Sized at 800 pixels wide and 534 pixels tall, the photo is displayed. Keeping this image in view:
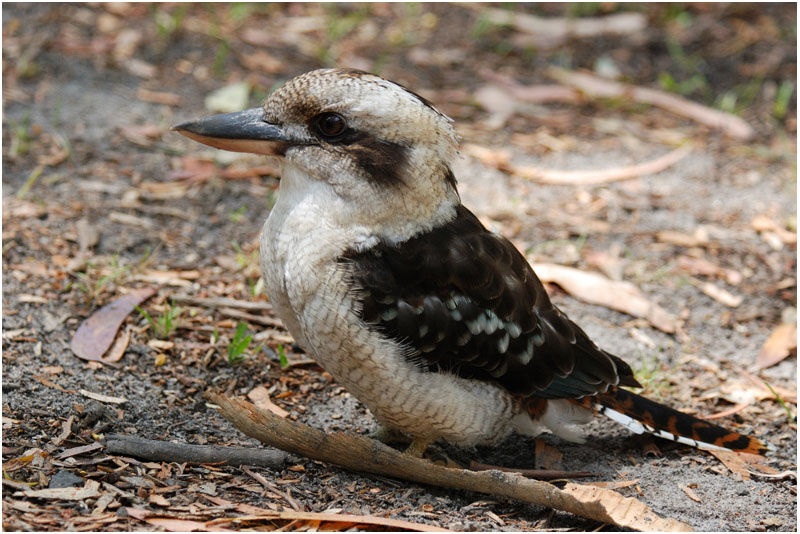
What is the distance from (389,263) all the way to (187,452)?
3.59ft

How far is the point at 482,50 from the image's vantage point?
334 inches

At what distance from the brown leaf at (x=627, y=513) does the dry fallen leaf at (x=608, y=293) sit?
5.86 ft

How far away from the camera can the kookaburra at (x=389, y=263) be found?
3580mm

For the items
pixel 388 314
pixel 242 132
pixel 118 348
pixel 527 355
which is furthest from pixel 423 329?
pixel 118 348

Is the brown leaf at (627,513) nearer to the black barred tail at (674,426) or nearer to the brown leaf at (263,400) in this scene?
the black barred tail at (674,426)

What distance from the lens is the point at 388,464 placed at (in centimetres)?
363

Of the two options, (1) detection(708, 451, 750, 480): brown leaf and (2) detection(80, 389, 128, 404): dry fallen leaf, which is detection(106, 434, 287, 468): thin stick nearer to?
(2) detection(80, 389, 128, 404): dry fallen leaf

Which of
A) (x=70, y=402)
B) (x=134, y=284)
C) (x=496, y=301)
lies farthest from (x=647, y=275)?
(x=70, y=402)

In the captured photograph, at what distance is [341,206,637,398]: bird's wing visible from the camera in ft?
11.9

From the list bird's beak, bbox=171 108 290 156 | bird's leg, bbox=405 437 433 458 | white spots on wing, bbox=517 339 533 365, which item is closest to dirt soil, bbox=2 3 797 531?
bird's leg, bbox=405 437 433 458

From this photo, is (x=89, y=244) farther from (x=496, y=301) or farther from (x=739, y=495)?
(x=739, y=495)

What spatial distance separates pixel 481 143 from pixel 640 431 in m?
3.40

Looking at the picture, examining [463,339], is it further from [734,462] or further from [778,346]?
[778,346]

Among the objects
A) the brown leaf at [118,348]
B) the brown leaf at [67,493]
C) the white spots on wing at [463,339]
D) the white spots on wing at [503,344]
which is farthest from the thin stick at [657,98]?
the brown leaf at [67,493]
